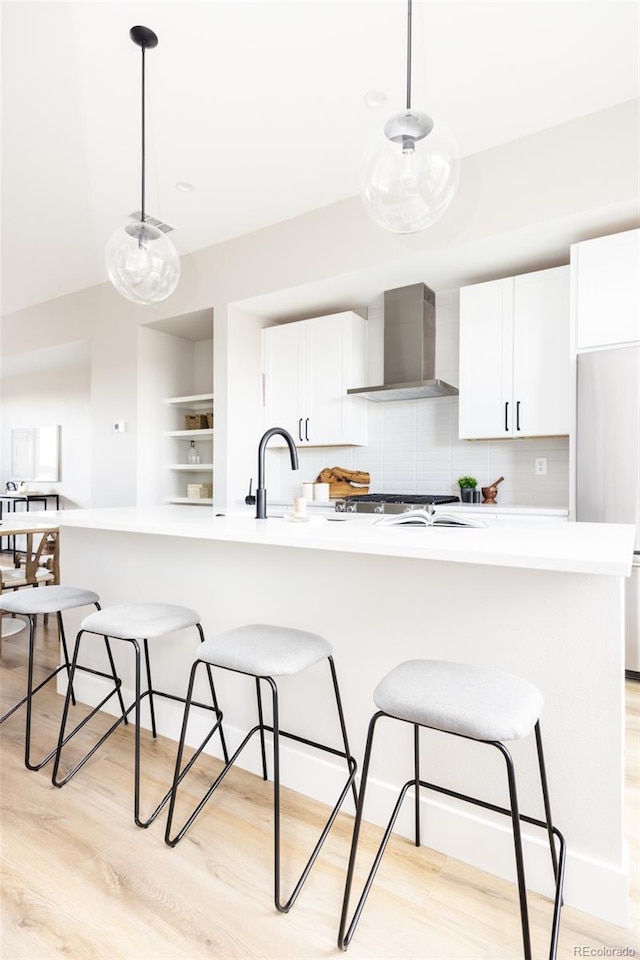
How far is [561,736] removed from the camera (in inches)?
54.7

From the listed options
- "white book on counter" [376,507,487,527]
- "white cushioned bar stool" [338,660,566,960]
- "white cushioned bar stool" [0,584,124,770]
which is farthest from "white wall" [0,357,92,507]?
"white cushioned bar stool" [338,660,566,960]

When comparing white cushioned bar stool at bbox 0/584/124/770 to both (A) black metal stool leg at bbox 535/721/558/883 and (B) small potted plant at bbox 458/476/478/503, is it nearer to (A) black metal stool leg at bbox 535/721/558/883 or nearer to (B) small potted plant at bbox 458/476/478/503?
(A) black metal stool leg at bbox 535/721/558/883

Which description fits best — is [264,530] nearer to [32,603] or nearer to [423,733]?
[423,733]

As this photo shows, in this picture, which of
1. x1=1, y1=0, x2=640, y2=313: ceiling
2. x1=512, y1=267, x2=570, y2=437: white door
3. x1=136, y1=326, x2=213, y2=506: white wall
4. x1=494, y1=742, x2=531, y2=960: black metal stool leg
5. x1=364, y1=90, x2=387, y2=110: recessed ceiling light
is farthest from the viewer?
x1=136, y1=326, x2=213, y2=506: white wall

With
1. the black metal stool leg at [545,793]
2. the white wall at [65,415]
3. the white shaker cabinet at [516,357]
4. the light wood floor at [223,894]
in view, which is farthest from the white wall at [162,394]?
the black metal stool leg at [545,793]

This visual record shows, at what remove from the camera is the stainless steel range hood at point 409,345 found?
385 centimetres

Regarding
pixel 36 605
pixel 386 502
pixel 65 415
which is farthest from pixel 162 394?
pixel 36 605

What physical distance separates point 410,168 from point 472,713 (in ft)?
4.97

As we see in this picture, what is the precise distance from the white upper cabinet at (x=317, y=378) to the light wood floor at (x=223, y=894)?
2.86 m

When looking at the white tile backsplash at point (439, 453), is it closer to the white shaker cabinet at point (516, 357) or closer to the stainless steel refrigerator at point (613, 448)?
the white shaker cabinet at point (516, 357)

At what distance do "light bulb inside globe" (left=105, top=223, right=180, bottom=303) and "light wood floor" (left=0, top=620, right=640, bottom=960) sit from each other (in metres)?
2.00

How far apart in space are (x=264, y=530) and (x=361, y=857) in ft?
3.18

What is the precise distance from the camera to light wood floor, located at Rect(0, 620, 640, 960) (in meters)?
1.25
